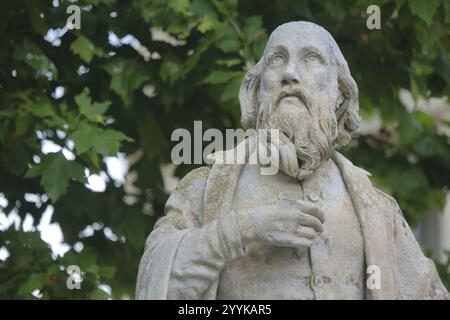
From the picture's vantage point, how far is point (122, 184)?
47.0 ft

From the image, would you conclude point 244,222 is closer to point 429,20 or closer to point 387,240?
point 387,240

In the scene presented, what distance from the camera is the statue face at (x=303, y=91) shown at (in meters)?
8.73

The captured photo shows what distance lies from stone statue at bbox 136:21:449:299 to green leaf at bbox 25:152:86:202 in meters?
3.22

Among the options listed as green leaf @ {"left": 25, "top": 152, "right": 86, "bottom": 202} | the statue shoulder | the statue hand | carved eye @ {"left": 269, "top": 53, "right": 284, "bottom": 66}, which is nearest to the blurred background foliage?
green leaf @ {"left": 25, "top": 152, "right": 86, "bottom": 202}

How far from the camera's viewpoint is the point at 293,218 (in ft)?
27.5

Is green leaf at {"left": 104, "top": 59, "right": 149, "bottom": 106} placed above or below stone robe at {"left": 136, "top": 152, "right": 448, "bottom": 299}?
above

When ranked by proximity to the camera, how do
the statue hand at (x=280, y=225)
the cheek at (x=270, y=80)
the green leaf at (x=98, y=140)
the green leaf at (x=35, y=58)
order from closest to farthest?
the statue hand at (x=280, y=225) < the cheek at (x=270, y=80) < the green leaf at (x=98, y=140) < the green leaf at (x=35, y=58)

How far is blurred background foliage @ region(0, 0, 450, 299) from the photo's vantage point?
1255 cm

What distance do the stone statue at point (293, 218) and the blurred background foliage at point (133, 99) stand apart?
335 centimetres

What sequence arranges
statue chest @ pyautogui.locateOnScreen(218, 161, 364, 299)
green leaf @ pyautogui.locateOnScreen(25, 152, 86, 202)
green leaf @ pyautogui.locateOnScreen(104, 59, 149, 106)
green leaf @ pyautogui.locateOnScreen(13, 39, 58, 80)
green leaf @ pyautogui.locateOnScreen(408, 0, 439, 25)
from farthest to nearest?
green leaf @ pyautogui.locateOnScreen(104, 59, 149, 106) < green leaf @ pyautogui.locateOnScreen(13, 39, 58, 80) < green leaf @ pyautogui.locateOnScreen(408, 0, 439, 25) < green leaf @ pyautogui.locateOnScreen(25, 152, 86, 202) < statue chest @ pyautogui.locateOnScreen(218, 161, 364, 299)

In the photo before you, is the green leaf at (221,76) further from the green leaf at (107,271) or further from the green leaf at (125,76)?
the green leaf at (107,271)

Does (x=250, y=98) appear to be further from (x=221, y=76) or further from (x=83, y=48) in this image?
(x=83, y=48)

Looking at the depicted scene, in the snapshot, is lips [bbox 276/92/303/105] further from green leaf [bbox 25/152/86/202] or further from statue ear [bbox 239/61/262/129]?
green leaf [bbox 25/152/86/202]

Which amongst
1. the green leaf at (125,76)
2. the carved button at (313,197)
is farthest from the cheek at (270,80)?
the green leaf at (125,76)
